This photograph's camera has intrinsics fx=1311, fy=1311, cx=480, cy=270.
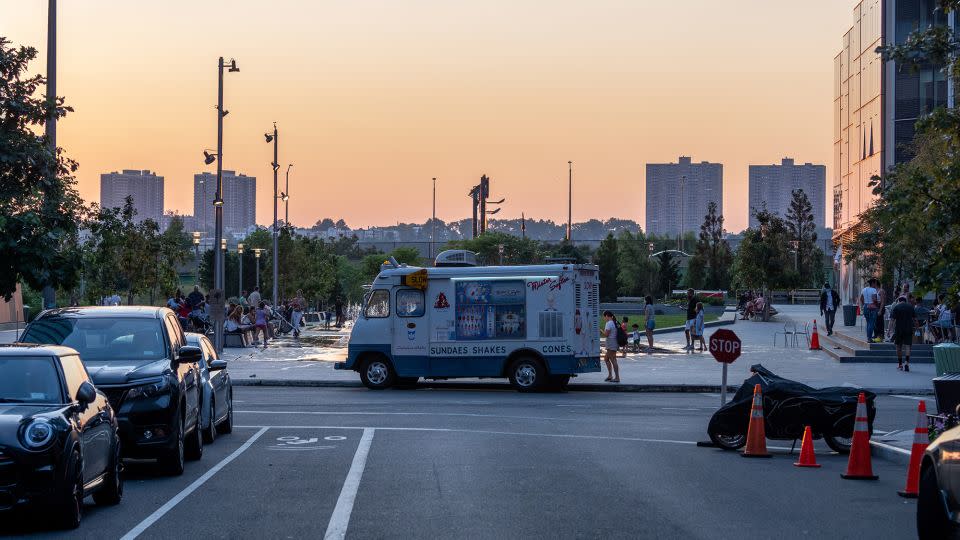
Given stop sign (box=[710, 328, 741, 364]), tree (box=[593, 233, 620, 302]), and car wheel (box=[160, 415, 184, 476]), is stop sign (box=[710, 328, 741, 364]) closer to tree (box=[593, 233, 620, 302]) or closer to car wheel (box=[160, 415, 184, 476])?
car wheel (box=[160, 415, 184, 476])

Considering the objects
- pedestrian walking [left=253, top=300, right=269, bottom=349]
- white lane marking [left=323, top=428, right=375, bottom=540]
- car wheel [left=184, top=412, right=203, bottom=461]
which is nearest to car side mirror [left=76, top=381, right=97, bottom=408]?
white lane marking [left=323, top=428, right=375, bottom=540]

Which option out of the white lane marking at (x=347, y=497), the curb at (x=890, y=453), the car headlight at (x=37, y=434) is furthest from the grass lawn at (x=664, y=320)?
the car headlight at (x=37, y=434)

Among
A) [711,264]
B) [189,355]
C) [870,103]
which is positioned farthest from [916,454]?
[711,264]

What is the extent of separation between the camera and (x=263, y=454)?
55.4 feet

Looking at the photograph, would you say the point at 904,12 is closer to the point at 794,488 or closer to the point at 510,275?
the point at 510,275

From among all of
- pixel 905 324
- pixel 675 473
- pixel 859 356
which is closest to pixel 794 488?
pixel 675 473

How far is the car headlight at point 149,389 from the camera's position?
559 inches

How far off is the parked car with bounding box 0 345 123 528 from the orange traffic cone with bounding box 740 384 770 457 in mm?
8364

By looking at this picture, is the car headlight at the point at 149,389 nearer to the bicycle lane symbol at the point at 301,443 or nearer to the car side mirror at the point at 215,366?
the car side mirror at the point at 215,366

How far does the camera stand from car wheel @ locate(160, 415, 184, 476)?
1434 cm

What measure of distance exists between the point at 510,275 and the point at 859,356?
46.9 ft

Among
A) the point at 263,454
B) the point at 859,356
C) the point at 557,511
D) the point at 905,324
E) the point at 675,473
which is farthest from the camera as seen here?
Answer: the point at 859,356

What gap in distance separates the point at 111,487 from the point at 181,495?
0.94 metres

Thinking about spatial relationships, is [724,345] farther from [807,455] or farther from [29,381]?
[29,381]
